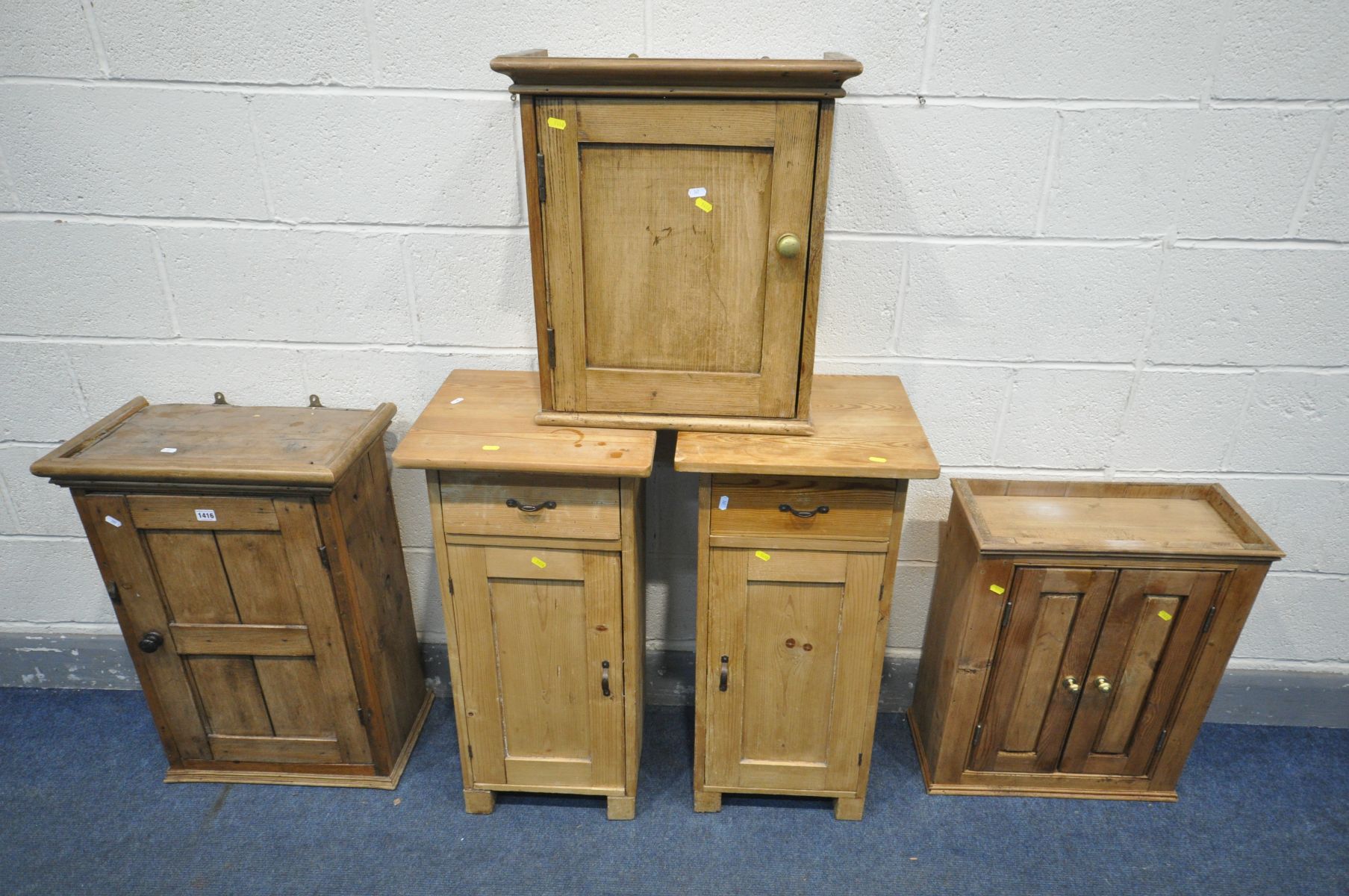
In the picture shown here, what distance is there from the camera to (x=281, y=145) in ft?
5.41

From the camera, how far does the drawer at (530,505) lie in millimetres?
1495

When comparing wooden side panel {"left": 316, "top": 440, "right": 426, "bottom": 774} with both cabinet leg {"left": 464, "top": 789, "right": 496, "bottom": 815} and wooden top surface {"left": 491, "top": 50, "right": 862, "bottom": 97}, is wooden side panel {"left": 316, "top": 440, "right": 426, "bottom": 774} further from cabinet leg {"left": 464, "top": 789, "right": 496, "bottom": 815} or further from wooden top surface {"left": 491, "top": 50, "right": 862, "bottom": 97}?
wooden top surface {"left": 491, "top": 50, "right": 862, "bottom": 97}

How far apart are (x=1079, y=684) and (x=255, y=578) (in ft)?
5.84

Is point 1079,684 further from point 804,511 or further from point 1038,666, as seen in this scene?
point 804,511

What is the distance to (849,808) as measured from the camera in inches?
72.1

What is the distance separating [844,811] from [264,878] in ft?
4.13

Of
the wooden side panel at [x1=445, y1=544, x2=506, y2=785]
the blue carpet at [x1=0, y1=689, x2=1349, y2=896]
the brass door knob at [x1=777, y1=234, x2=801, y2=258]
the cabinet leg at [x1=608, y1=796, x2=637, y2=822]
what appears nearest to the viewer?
the brass door knob at [x1=777, y1=234, x2=801, y2=258]

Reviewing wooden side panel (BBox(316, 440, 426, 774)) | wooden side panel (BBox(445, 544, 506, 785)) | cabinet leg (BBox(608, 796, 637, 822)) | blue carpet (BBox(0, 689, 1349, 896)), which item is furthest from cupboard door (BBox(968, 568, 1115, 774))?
wooden side panel (BBox(316, 440, 426, 774))

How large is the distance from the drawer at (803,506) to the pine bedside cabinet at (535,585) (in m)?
0.18

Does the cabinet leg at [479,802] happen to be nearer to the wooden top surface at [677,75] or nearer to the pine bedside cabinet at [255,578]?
the pine bedside cabinet at [255,578]

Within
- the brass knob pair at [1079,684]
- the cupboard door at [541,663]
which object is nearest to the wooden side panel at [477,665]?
the cupboard door at [541,663]

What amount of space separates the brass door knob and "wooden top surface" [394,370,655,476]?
41 centimetres

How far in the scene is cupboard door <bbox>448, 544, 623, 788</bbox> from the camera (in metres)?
1.58

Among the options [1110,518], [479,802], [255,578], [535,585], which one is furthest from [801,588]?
[255,578]
